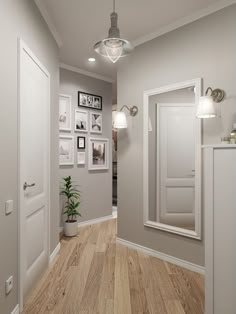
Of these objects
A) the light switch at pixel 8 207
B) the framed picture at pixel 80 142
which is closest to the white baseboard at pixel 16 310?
the light switch at pixel 8 207

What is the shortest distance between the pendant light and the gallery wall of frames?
222 cm

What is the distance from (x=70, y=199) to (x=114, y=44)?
2.93 meters

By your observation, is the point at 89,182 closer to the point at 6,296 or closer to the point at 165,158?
the point at 165,158

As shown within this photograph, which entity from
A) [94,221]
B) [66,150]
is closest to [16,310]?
[66,150]

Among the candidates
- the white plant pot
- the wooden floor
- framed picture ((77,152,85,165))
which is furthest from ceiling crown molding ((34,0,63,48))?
the wooden floor

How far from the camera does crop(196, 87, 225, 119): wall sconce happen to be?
2.32 meters

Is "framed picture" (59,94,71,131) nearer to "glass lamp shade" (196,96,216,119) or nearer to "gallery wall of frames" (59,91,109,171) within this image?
"gallery wall of frames" (59,91,109,171)

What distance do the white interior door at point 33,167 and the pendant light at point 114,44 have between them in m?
0.67

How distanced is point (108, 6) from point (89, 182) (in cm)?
295

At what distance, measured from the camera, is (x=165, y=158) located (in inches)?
119

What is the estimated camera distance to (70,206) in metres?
3.97

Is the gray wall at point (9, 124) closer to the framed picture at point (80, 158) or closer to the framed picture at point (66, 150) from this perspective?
the framed picture at point (66, 150)

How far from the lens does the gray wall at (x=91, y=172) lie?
423 cm

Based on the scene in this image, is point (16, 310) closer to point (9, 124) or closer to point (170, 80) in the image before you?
point (9, 124)
